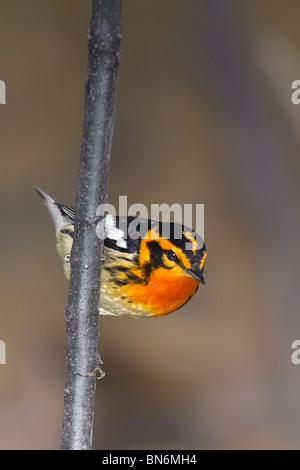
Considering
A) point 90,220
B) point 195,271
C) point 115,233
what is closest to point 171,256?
point 195,271

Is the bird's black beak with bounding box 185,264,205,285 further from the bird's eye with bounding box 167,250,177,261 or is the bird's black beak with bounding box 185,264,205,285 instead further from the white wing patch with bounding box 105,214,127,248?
the white wing patch with bounding box 105,214,127,248

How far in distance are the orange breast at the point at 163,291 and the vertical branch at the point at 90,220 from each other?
0.19 metres

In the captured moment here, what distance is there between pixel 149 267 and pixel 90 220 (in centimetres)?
29

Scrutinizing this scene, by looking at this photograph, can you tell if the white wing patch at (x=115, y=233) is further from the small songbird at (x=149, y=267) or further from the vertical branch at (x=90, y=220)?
the vertical branch at (x=90, y=220)

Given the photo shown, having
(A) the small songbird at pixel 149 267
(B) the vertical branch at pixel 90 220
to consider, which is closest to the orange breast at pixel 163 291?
(A) the small songbird at pixel 149 267

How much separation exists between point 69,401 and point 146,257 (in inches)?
9.7

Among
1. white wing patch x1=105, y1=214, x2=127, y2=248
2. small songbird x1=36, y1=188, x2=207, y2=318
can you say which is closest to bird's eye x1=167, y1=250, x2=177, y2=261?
small songbird x1=36, y1=188, x2=207, y2=318

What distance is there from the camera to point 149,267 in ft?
2.87

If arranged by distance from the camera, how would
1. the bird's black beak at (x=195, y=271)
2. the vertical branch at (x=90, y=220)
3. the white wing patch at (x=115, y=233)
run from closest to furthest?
the vertical branch at (x=90, y=220) < the bird's black beak at (x=195, y=271) < the white wing patch at (x=115, y=233)

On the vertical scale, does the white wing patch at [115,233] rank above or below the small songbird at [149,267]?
above

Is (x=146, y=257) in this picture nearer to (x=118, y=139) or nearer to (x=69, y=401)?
(x=69, y=401)

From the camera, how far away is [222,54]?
165cm

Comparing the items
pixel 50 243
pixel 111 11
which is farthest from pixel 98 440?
pixel 111 11

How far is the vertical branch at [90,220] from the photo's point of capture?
1.70 feet
